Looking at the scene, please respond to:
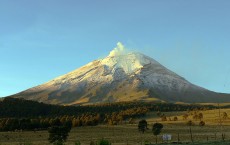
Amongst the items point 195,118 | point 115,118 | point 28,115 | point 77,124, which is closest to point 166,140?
point 77,124

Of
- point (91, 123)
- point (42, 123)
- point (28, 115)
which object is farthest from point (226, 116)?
point (28, 115)

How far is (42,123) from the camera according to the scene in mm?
146875

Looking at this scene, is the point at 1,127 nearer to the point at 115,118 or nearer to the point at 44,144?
the point at 115,118

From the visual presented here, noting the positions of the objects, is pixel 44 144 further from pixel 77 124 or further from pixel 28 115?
pixel 28 115

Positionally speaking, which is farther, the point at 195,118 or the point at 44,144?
the point at 195,118

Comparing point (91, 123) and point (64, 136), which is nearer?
point (64, 136)

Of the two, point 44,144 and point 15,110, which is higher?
point 15,110

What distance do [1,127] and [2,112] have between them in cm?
5163

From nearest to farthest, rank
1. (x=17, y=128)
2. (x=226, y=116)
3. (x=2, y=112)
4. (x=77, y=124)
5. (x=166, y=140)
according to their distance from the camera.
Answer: (x=166, y=140) < (x=17, y=128) < (x=77, y=124) < (x=226, y=116) < (x=2, y=112)

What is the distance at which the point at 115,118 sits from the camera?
174 m

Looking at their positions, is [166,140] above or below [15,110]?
A: below

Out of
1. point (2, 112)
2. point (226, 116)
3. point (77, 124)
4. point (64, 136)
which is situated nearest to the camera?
point (64, 136)

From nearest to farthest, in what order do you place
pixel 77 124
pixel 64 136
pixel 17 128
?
pixel 64 136 → pixel 17 128 → pixel 77 124

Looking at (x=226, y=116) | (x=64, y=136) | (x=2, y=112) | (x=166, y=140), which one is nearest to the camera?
(x=64, y=136)
